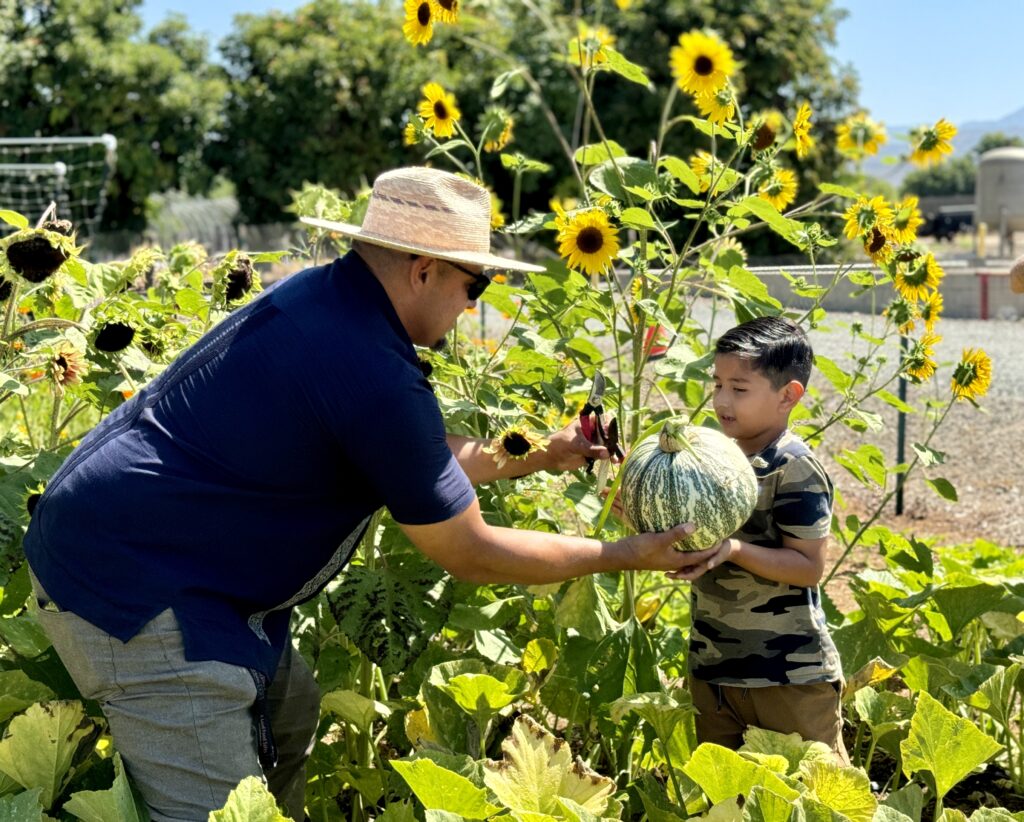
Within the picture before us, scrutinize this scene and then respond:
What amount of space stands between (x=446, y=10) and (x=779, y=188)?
3.15 ft

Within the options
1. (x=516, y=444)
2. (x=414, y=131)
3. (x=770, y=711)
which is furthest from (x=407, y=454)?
(x=414, y=131)

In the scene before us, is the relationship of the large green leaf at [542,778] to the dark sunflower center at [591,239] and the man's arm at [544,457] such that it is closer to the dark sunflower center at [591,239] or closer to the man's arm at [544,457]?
the man's arm at [544,457]

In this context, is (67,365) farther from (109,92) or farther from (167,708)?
(109,92)

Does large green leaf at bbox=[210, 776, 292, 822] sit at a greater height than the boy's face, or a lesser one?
lesser

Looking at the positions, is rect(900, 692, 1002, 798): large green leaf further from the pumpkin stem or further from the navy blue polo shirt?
the navy blue polo shirt

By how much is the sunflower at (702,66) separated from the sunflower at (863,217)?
457mm

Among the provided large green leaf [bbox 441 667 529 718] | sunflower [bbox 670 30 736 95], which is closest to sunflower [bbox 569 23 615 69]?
sunflower [bbox 670 30 736 95]

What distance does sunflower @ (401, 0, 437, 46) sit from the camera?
10.1ft

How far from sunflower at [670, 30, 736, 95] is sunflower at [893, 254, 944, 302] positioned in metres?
0.68

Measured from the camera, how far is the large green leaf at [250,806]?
186cm

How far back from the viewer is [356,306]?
6.79 ft

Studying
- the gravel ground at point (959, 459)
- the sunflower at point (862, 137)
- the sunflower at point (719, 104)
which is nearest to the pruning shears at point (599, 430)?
the sunflower at point (719, 104)

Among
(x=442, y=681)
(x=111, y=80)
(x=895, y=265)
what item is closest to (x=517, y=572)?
(x=442, y=681)

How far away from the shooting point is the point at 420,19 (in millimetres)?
3082
